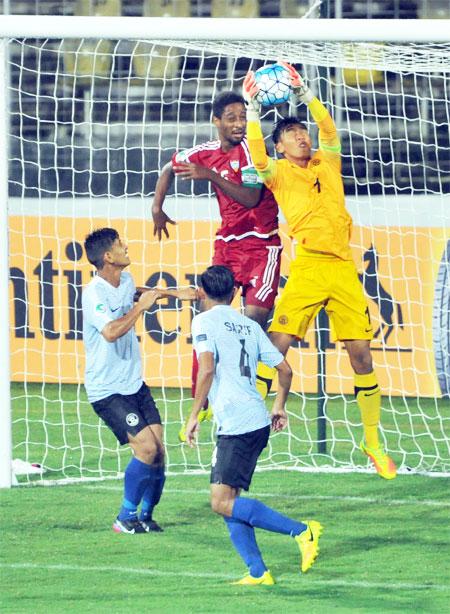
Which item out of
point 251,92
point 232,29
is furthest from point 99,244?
point 232,29

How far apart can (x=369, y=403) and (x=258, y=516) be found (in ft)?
8.60

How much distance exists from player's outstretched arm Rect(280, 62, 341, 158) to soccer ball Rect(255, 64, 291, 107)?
43 millimetres

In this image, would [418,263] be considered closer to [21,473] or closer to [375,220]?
[375,220]

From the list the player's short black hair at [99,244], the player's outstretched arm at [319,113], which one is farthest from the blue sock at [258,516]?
the player's outstretched arm at [319,113]

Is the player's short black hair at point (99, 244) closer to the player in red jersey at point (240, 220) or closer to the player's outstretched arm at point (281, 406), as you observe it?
the player in red jersey at point (240, 220)

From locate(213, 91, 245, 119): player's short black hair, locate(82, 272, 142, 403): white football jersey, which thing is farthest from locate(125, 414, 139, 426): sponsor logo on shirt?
locate(213, 91, 245, 119): player's short black hair

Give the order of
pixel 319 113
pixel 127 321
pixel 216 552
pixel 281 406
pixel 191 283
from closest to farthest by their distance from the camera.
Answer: pixel 281 406
pixel 216 552
pixel 127 321
pixel 319 113
pixel 191 283

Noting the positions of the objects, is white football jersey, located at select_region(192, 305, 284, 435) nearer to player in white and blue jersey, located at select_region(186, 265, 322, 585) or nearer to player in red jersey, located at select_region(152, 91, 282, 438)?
player in white and blue jersey, located at select_region(186, 265, 322, 585)

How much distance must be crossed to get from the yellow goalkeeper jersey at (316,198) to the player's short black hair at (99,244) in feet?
4.06

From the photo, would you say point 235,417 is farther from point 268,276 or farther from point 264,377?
point 268,276

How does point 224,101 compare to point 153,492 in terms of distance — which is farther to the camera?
point 224,101

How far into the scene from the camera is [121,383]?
7523 millimetres

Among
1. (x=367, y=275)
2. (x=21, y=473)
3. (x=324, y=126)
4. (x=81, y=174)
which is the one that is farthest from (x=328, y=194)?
(x=81, y=174)

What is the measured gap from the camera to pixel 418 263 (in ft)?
39.9
